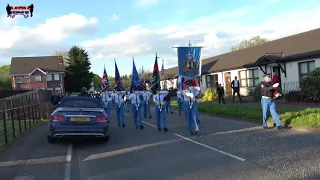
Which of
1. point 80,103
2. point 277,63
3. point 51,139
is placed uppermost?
point 277,63

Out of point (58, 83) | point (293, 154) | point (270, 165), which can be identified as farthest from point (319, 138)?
point (58, 83)

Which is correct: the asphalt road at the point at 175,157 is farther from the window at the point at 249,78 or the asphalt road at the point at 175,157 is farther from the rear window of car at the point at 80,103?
the window at the point at 249,78

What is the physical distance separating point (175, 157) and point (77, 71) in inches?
2576

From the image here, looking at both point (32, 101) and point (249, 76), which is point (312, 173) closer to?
point (32, 101)

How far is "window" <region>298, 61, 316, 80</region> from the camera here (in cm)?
2274

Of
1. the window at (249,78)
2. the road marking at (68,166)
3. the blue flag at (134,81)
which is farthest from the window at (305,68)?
the road marking at (68,166)

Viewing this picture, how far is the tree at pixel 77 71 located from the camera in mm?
71062

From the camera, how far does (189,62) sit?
14266 millimetres

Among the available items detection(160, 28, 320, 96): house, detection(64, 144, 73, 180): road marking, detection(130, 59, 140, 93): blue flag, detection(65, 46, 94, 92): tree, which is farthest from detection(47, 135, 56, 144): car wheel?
detection(65, 46, 94, 92): tree

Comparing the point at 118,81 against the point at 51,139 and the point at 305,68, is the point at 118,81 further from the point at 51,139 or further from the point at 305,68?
the point at 305,68

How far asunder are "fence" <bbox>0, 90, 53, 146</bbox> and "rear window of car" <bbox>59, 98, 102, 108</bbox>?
175cm

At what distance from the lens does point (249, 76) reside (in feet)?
99.0

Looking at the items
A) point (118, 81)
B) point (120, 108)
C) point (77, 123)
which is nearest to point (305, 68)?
point (118, 81)

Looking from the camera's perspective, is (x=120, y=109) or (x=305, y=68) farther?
(x=305, y=68)
